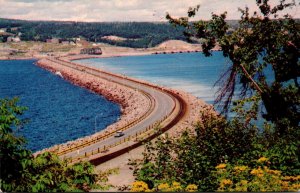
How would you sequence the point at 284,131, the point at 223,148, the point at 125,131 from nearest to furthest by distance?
the point at 223,148, the point at 284,131, the point at 125,131

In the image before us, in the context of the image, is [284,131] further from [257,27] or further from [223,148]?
[257,27]

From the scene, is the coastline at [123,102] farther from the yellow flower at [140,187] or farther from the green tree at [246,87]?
the yellow flower at [140,187]

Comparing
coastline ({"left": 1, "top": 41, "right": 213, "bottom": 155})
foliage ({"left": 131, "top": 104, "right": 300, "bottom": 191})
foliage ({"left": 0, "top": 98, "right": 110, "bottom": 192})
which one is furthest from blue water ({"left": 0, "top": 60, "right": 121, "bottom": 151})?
foliage ({"left": 0, "top": 98, "right": 110, "bottom": 192})

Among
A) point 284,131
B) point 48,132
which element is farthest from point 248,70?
point 48,132

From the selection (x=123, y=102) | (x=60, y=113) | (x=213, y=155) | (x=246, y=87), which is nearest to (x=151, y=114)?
(x=123, y=102)

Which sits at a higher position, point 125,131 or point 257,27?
point 257,27

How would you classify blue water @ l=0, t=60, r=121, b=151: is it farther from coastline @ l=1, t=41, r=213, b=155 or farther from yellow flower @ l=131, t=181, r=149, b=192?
yellow flower @ l=131, t=181, r=149, b=192
